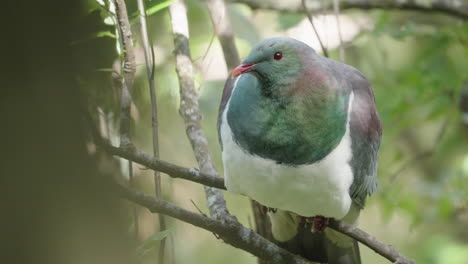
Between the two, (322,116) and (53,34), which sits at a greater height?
(53,34)

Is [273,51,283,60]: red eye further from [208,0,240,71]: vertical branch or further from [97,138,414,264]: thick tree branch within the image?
[208,0,240,71]: vertical branch

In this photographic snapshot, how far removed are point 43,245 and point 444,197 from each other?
12.9ft

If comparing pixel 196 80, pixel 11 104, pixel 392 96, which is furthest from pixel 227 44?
pixel 11 104

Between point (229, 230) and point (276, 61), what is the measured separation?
2.24 feet

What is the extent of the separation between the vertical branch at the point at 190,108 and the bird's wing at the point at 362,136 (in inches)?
23.3

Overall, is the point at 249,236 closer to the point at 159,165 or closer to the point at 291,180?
the point at 291,180

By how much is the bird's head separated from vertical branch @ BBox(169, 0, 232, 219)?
0.52m

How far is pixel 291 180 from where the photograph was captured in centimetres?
244

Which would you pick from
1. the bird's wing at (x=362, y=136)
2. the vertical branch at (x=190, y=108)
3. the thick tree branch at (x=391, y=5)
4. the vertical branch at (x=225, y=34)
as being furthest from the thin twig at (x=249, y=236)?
the thick tree branch at (x=391, y=5)

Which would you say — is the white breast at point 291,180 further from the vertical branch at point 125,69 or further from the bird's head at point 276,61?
the vertical branch at point 125,69

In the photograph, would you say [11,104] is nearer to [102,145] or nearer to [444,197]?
[102,145]

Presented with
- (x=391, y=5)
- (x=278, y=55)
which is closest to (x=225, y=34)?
(x=278, y=55)

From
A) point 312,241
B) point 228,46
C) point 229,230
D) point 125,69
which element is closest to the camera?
point 125,69

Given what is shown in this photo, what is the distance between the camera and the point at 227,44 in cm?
356
